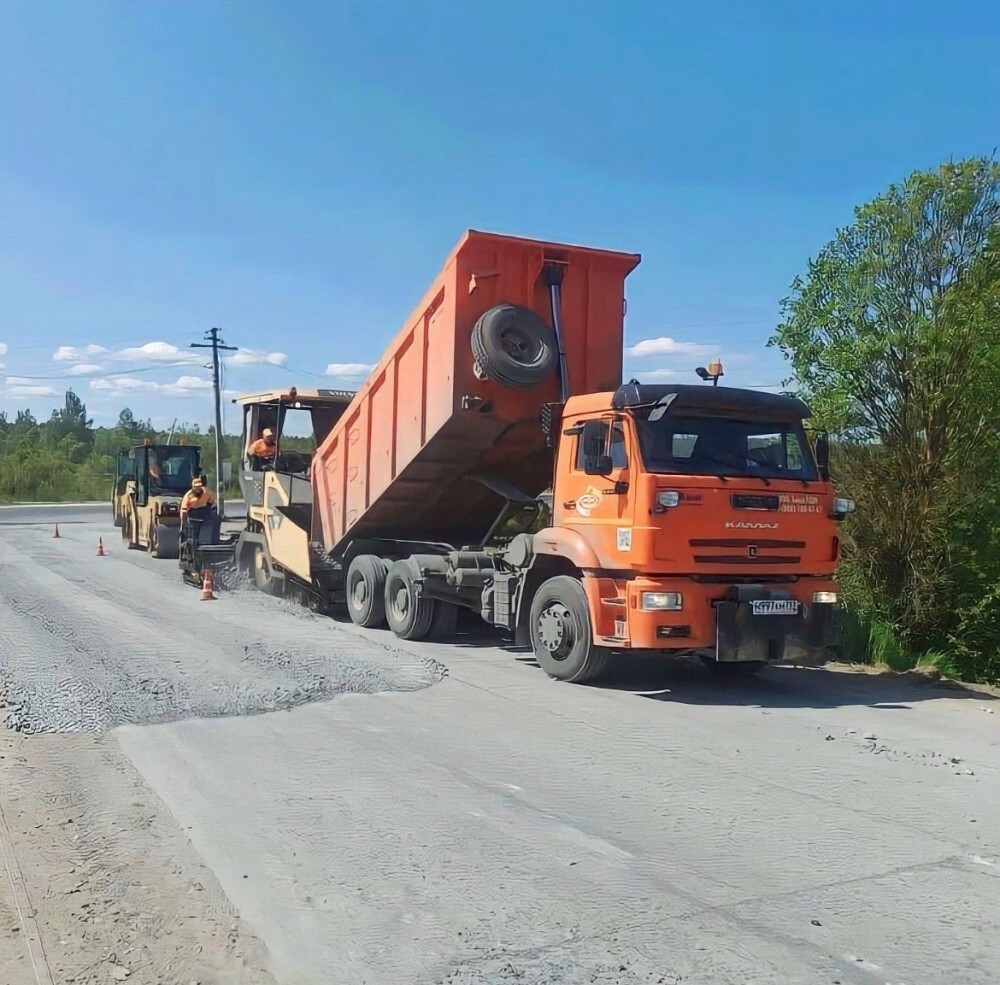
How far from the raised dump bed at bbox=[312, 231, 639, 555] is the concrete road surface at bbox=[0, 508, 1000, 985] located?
225cm

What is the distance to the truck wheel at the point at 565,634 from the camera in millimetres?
8922

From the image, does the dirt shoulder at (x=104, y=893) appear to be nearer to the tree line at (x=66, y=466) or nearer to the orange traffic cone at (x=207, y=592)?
the orange traffic cone at (x=207, y=592)

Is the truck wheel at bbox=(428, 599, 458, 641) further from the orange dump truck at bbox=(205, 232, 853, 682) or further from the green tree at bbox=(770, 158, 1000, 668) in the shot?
the green tree at bbox=(770, 158, 1000, 668)

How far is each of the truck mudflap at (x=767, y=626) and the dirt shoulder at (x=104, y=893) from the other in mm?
4696

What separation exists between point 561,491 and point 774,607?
2133 millimetres

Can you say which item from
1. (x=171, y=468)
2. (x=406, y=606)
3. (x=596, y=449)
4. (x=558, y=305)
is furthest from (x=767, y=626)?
(x=171, y=468)

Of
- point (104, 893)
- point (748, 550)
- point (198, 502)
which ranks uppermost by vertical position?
point (198, 502)

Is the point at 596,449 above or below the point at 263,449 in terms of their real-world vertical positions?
below

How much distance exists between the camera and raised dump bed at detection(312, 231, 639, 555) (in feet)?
33.2

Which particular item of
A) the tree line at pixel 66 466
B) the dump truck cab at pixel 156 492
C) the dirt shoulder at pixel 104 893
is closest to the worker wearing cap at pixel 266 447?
the dump truck cab at pixel 156 492

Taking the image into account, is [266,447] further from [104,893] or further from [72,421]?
[72,421]

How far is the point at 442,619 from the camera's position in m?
11.7

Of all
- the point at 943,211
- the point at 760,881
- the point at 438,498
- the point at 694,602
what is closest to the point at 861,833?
the point at 760,881

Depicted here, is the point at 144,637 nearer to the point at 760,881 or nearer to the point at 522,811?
the point at 522,811
